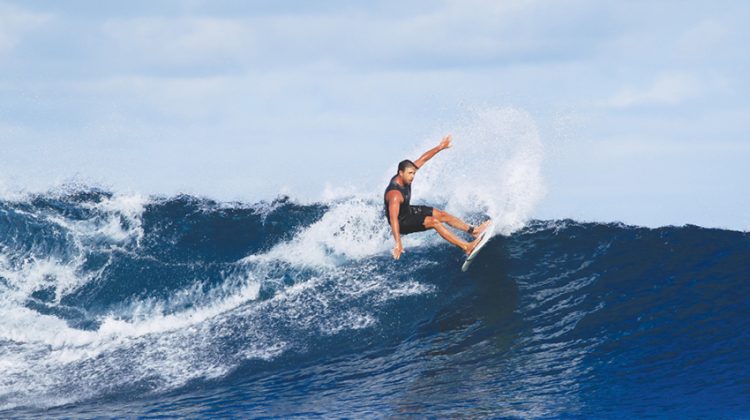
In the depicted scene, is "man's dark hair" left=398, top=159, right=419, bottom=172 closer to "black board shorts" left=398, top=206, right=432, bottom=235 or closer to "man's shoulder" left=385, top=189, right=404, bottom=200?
Result: "man's shoulder" left=385, top=189, right=404, bottom=200

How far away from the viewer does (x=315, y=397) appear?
325 inches

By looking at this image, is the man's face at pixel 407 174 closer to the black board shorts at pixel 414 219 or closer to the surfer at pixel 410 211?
the surfer at pixel 410 211

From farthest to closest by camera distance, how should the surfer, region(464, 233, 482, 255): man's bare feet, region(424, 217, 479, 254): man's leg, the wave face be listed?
region(464, 233, 482, 255): man's bare feet
region(424, 217, 479, 254): man's leg
the surfer
the wave face

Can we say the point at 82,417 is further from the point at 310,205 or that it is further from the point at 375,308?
the point at 310,205

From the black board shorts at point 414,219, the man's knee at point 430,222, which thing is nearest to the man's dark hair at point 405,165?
the black board shorts at point 414,219

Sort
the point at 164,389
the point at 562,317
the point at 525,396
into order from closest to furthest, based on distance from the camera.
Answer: the point at 525,396, the point at 164,389, the point at 562,317

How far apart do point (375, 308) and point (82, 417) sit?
13.5 ft

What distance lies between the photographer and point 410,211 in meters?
10.0

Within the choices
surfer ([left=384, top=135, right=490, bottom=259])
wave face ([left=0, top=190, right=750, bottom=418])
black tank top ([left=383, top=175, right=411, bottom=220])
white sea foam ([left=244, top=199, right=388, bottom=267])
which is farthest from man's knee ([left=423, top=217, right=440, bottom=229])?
white sea foam ([left=244, top=199, right=388, bottom=267])

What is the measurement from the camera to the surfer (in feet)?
31.4

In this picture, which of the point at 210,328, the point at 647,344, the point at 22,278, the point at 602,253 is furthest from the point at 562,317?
the point at 22,278

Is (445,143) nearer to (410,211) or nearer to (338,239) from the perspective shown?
(410,211)

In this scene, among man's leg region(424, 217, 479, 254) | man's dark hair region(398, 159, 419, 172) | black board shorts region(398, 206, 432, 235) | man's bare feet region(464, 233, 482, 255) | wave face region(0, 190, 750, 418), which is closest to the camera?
wave face region(0, 190, 750, 418)

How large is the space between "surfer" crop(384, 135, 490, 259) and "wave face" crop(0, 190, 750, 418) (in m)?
1.12
